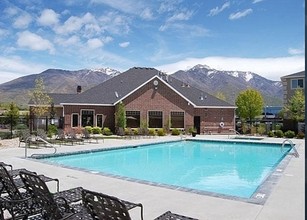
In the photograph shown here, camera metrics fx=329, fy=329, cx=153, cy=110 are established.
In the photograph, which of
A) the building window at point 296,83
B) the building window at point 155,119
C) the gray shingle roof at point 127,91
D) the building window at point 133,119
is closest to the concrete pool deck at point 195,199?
the building window at point 133,119

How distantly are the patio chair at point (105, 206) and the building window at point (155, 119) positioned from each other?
27.8m

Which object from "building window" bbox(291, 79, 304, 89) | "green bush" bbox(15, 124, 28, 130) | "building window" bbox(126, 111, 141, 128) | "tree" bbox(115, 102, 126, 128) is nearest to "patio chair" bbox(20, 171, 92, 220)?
"green bush" bbox(15, 124, 28, 130)

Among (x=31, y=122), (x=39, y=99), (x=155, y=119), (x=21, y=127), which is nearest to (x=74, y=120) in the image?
(x=31, y=122)

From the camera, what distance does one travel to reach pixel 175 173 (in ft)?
44.7

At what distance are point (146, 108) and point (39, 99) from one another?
1017cm

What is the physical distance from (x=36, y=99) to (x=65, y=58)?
1149cm

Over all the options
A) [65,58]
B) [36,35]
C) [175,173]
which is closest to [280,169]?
[175,173]

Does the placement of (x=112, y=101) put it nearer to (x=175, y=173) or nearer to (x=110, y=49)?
(x=110, y=49)

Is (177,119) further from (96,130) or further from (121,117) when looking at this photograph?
(96,130)

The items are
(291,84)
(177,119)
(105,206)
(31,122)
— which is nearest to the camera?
(105,206)

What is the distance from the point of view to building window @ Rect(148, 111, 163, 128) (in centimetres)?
3170

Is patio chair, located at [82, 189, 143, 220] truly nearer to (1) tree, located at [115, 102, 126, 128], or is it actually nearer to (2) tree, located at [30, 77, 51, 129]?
(1) tree, located at [115, 102, 126, 128]

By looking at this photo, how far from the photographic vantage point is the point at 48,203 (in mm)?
4414

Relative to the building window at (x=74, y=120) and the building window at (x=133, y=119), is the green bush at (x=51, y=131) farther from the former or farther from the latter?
the building window at (x=133, y=119)
